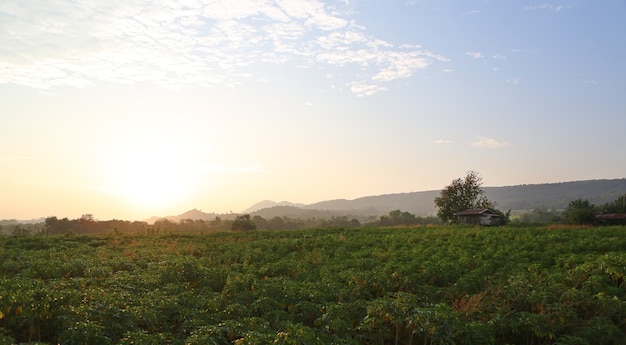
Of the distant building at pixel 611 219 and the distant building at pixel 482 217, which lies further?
the distant building at pixel 482 217

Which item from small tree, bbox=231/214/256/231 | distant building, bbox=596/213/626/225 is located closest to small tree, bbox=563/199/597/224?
distant building, bbox=596/213/626/225

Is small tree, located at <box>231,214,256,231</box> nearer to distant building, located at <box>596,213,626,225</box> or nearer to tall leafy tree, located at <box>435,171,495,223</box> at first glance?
tall leafy tree, located at <box>435,171,495,223</box>

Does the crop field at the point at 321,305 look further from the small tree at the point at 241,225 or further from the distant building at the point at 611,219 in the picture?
the small tree at the point at 241,225

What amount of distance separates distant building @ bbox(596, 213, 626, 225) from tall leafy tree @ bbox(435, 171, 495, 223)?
24.0 m

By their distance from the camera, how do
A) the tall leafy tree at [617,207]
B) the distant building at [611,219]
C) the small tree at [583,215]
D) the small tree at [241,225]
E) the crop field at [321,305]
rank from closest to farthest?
the crop field at [321,305] → the distant building at [611,219] → the small tree at [583,215] → the tall leafy tree at [617,207] → the small tree at [241,225]

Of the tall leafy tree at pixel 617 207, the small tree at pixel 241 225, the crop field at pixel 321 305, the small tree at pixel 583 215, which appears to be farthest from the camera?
the small tree at pixel 241 225

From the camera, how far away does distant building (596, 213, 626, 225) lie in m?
48.7

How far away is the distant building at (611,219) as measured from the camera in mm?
48688

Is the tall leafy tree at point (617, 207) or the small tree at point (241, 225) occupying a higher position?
the tall leafy tree at point (617, 207)

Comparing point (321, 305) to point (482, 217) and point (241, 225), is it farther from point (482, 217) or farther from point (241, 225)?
point (241, 225)

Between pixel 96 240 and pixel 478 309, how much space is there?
108 feet

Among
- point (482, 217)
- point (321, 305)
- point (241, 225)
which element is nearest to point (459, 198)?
point (482, 217)

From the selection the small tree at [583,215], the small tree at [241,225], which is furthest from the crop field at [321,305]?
the small tree at [241,225]

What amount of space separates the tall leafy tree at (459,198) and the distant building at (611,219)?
944 inches
